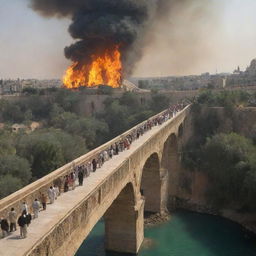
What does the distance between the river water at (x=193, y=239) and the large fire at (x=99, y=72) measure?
36.2 metres

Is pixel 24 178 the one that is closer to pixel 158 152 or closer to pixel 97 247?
pixel 97 247

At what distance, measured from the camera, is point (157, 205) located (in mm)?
30672

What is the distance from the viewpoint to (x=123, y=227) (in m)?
22.6

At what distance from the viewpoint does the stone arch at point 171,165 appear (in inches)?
1323

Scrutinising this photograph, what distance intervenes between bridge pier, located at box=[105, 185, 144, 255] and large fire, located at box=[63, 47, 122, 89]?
137 feet

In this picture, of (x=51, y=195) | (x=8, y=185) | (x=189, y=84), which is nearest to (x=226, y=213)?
(x=8, y=185)

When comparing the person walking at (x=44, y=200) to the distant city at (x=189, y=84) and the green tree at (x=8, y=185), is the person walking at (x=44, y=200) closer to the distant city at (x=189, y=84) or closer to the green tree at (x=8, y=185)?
the green tree at (x=8, y=185)

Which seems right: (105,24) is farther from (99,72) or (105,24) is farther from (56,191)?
(56,191)

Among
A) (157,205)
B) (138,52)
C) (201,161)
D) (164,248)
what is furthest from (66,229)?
(138,52)

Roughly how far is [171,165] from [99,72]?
105ft

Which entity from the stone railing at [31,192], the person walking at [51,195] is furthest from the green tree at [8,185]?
the person walking at [51,195]

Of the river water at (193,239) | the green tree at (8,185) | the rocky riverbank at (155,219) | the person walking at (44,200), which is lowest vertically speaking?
the river water at (193,239)

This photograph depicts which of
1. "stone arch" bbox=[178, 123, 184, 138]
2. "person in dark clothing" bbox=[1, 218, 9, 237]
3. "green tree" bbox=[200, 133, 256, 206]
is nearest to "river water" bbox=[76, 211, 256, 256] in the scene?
"green tree" bbox=[200, 133, 256, 206]

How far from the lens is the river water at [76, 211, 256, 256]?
24.4 meters
